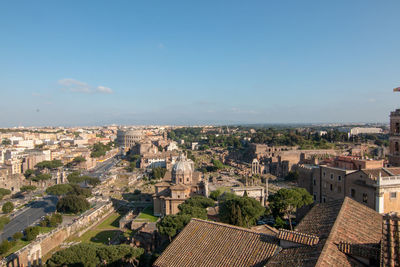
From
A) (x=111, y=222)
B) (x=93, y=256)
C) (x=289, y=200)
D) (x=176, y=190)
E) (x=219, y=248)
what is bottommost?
Answer: (x=111, y=222)

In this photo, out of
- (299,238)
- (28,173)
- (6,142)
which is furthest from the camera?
(6,142)

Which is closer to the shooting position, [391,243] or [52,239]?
[391,243]

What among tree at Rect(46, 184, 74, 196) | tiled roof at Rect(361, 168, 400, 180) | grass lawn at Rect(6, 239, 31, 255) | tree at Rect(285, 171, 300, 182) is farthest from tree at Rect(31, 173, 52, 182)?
tiled roof at Rect(361, 168, 400, 180)

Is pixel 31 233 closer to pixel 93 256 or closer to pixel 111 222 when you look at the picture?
pixel 111 222

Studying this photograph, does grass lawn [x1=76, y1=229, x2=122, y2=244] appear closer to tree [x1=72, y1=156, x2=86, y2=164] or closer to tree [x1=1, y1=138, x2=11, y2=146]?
tree [x1=72, y1=156, x2=86, y2=164]

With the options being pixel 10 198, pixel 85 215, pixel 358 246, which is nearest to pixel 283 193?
pixel 358 246

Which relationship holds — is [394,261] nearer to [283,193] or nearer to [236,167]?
[283,193]

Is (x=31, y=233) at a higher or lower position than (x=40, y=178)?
lower

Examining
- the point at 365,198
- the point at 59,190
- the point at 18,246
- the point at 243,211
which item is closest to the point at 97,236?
the point at 18,246

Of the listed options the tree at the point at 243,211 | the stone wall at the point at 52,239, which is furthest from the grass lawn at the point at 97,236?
the tree at the point at 243,211
